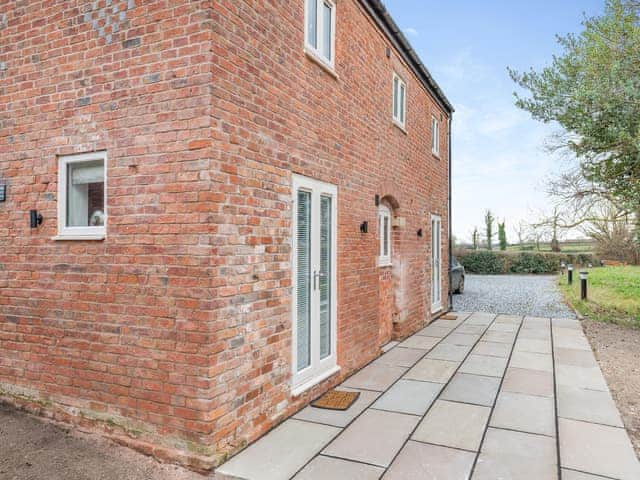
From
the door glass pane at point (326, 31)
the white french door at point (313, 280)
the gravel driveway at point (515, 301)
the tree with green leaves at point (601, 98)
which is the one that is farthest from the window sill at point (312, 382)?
the gravel driveway at point (515, 301)

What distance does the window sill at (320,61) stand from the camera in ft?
14.7

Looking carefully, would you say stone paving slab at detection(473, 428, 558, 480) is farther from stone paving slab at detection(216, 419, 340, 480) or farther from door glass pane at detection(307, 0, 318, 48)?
door glass pane at detection(307, 0, 318, 48)

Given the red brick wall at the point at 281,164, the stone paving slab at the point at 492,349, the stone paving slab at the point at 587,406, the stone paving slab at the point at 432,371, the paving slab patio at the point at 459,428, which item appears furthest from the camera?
the stone paving slab at the point at 492,349

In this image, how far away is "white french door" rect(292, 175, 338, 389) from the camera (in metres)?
4.39

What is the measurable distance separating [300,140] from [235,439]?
271 centimetres

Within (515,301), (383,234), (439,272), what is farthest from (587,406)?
(515,301)

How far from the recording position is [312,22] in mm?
4746

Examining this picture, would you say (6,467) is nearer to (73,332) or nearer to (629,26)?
(73,332)

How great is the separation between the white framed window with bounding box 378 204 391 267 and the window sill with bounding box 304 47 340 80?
254cm

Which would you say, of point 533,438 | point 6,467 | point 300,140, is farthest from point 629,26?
point 6,467

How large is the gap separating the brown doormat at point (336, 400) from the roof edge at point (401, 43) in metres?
4.90

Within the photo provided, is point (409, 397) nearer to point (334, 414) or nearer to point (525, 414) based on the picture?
point (334, 414)

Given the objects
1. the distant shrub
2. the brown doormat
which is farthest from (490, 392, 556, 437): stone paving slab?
the distant shrub

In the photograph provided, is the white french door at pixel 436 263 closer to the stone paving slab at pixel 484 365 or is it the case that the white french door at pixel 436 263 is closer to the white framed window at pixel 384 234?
the white framed window at pixel 384 234
